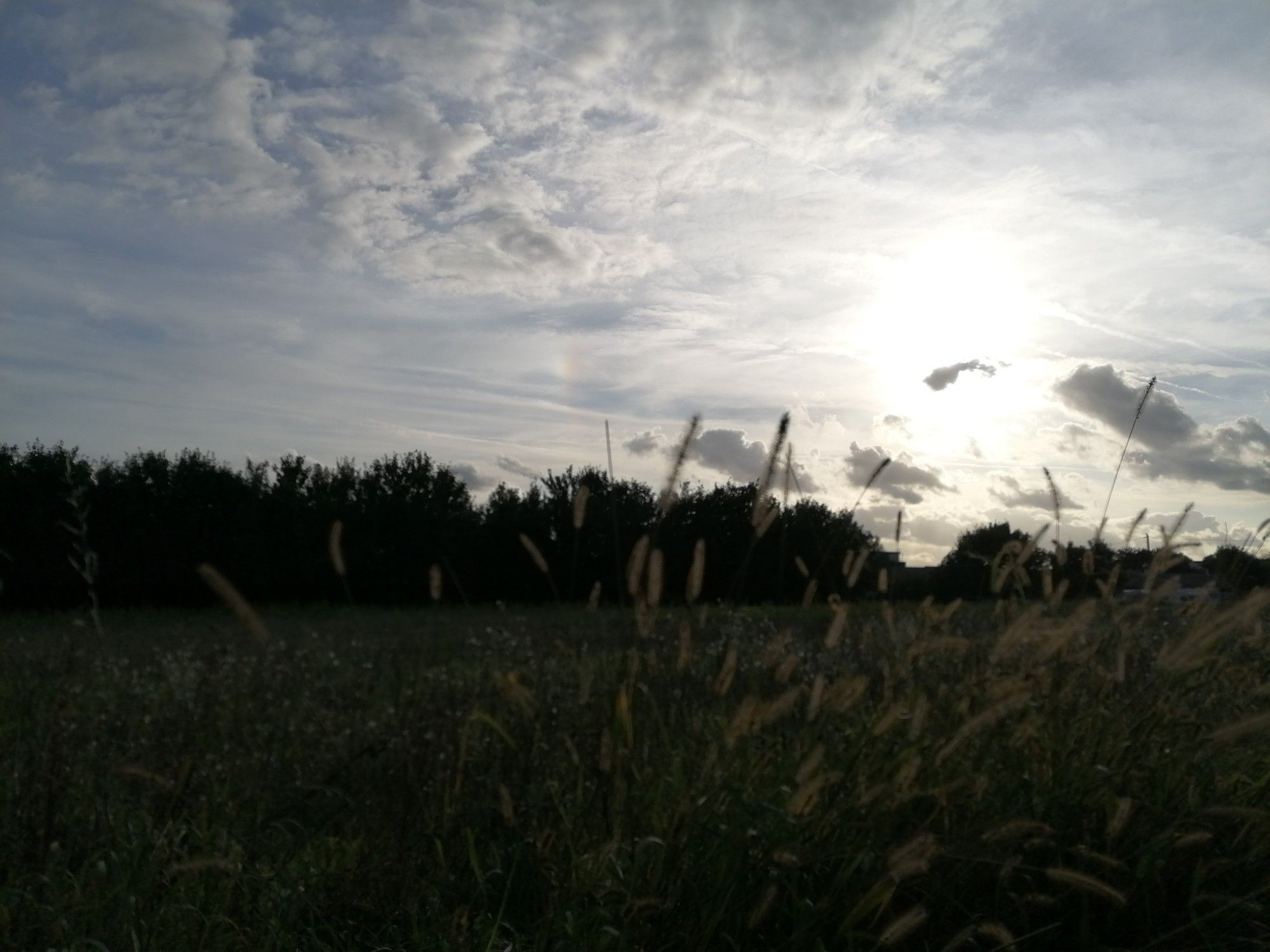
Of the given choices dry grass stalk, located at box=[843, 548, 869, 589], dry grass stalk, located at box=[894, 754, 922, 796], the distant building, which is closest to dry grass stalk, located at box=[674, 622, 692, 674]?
dry grass stalk, located at box=[843, 548, 869, 589]

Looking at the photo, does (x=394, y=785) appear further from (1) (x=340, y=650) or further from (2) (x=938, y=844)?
(1) (x=340, y=650)

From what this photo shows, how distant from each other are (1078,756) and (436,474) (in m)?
27.3

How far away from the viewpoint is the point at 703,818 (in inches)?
101

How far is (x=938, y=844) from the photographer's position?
8.82 ft

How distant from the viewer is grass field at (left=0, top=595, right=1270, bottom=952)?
95.7 inches

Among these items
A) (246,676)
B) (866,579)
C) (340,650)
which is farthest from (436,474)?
(866,579)

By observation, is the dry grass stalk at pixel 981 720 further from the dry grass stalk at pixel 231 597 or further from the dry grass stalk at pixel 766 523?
the dry grass stalk at pixel 231 597

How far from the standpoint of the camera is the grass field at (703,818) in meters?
2.43

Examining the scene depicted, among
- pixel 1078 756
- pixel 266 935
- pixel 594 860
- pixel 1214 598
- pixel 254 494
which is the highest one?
pixel 254 494

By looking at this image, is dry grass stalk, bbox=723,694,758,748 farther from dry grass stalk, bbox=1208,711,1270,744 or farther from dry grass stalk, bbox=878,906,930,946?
dry grass stalk, bbox=1208,711,1270,744

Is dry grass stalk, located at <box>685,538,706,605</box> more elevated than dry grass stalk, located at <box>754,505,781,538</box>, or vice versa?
dry grass stalk, located at <box>754,505,781,538</box>

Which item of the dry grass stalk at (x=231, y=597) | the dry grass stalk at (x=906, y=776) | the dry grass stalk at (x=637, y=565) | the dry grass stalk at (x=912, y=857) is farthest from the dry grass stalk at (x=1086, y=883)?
the dry grass stalk at (x=231, y=597)

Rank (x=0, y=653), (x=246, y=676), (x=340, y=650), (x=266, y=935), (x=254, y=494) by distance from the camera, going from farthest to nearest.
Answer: (x=254, y=494), (x=340, y=650), (x=246, y=676), (x=0, y=653), (x=266, y=935)

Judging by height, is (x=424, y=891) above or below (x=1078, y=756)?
below
